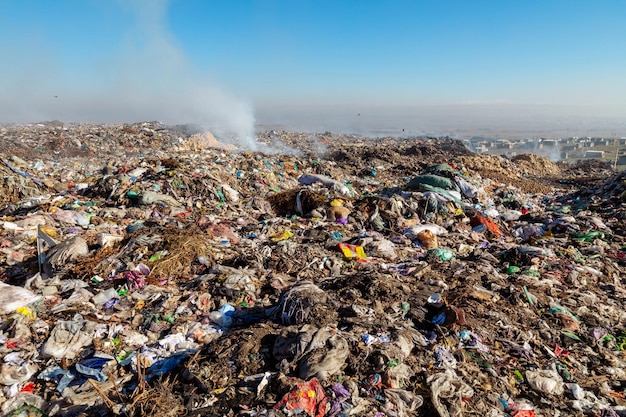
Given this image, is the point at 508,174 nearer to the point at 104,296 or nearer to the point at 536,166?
the point at 536,166

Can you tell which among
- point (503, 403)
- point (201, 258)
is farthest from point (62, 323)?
point (503, 403)

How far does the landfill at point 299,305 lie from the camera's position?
2.43m

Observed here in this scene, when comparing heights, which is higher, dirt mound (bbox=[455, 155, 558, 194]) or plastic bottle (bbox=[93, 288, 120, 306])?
dirt mound (bbox=[455, 155, 558, 194])

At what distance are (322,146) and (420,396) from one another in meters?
18.8

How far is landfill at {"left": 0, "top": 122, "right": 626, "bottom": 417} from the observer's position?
2.43m

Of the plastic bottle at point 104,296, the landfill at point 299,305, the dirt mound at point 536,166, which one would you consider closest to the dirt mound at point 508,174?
the dirt mound at point 536,166

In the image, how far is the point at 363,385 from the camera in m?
2.42

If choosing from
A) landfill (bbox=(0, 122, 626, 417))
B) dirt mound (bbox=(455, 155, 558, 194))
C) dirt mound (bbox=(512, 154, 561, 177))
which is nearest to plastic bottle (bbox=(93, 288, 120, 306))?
landfill (bbox=(0, 122, 626, 417))

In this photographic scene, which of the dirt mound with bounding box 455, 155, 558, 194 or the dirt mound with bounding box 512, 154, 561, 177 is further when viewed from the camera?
the dirt mound with bounding box 512, 154, 561, 177

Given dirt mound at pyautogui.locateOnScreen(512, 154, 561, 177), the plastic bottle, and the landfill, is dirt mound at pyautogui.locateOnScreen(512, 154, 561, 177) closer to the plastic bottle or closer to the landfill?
the landfill

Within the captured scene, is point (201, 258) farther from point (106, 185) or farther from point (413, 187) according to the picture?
point (413, 187)

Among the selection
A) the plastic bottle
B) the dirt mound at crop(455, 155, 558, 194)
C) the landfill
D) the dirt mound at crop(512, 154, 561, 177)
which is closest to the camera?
the landfill

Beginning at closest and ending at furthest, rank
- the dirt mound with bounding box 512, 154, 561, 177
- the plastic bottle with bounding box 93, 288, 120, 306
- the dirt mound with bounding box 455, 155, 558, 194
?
1. the plastic bottle with bounding box 93, 288, 120, 306
2. the dirt mound with bounding box 455, 155, 558, 194
3. the dirt mound with bounding box 512, 154, 561, 177

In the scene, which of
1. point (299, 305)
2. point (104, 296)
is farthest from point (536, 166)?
point (104, 296)
